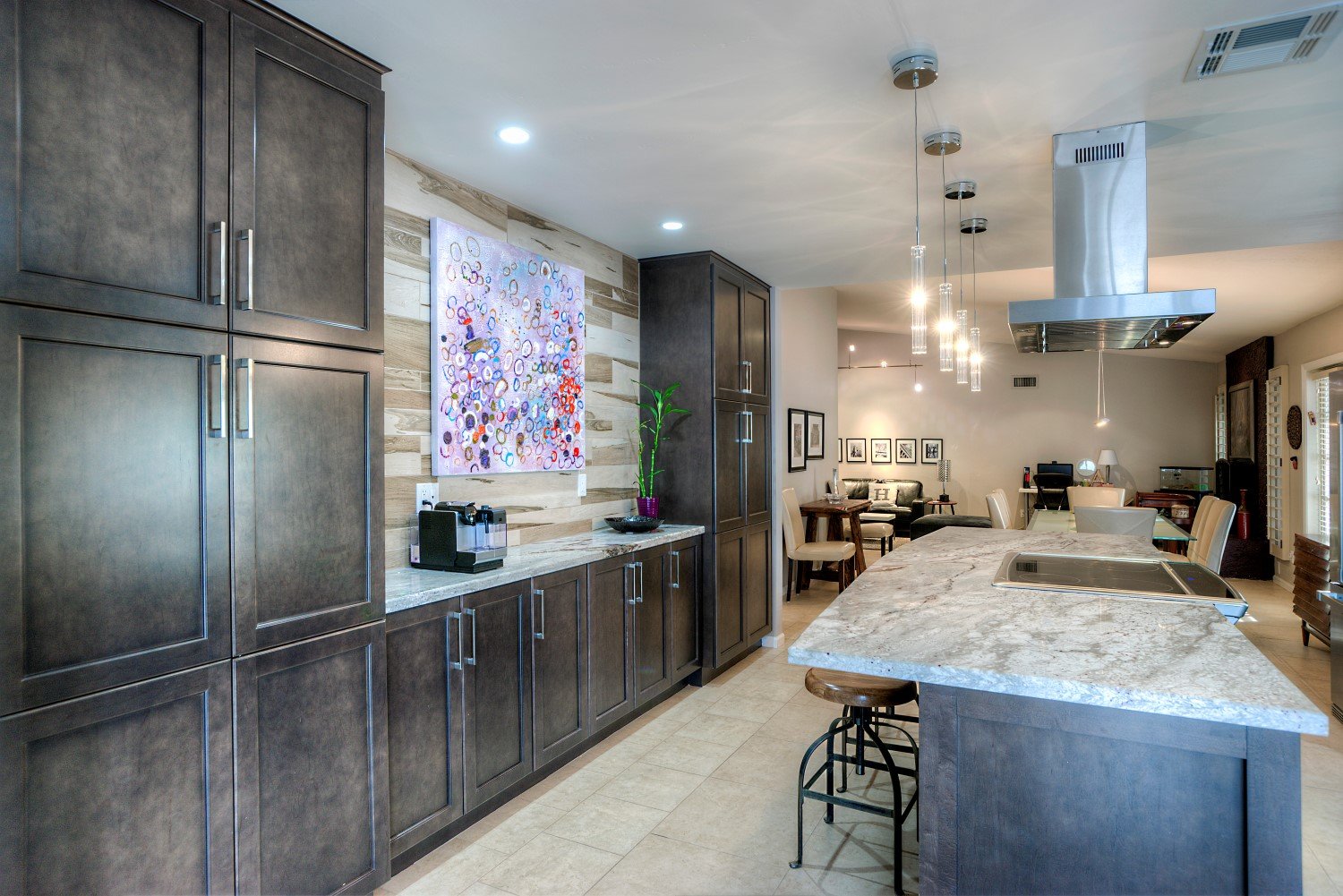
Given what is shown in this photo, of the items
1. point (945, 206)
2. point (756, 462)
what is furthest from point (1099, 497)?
point (945, 206)

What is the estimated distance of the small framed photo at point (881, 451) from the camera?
38.4 feet

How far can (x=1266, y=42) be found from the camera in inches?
80.2

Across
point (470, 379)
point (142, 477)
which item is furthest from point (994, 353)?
point (142, 477)

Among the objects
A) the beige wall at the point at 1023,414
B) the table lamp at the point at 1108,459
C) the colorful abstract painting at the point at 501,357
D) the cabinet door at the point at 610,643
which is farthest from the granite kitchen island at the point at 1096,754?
the beige wall at the point at 1023,414

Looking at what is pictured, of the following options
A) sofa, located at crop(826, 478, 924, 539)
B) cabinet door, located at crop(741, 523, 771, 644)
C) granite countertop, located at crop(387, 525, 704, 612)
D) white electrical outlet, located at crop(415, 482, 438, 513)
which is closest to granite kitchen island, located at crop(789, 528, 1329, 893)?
granite countertop, located at crop(387, 525, 704, 612)

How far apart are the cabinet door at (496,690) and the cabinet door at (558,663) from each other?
0.18 feet

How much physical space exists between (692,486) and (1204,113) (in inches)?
113

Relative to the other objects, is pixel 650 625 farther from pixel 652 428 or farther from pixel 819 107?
pixel 819 107

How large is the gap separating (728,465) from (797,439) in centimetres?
282

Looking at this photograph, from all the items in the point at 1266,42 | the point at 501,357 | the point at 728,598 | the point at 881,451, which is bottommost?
the point at 728,598

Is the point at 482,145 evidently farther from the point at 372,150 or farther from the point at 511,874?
the point at 511,874

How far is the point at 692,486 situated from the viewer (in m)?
4.39

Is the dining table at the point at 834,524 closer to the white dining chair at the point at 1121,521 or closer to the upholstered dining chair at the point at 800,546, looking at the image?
the upholstered dining chair at the point at 800,546

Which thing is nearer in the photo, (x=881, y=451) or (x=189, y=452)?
(x=189, y=452)
